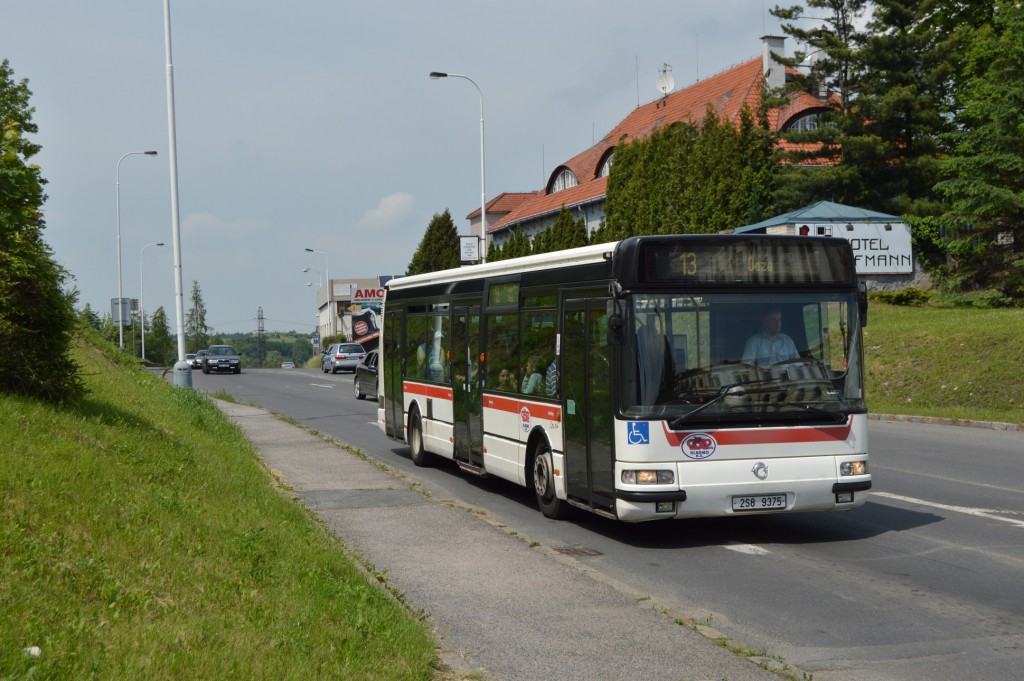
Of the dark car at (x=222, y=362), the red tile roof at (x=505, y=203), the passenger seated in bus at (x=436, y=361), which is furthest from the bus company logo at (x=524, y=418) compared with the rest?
the red tile roof at (x=505, y=203)

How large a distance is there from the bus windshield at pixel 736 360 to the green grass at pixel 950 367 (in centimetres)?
1307

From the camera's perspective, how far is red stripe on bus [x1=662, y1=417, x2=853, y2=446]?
9.92m

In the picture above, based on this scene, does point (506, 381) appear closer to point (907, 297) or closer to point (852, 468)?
point (852, 468)

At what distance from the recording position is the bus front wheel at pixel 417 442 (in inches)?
684

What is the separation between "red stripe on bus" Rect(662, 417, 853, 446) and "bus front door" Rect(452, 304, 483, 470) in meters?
4.65

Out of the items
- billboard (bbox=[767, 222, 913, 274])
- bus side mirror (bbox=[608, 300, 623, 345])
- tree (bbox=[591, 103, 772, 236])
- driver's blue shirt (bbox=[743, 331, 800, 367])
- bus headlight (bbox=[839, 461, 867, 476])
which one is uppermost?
tree (bbox=[591, 103, 772, 236])

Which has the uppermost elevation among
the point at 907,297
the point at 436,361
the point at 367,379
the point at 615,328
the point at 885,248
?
the point at 885,248

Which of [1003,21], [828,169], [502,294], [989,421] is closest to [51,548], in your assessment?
[502,294]

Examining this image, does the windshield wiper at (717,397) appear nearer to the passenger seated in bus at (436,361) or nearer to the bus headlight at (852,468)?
the bus headlight at (852,468)

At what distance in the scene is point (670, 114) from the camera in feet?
237

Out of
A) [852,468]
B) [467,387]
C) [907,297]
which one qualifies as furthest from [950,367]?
[852,468]

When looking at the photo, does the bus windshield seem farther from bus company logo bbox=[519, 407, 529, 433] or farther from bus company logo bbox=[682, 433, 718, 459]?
bus company logo bbox=[519, 407, 529, 433]

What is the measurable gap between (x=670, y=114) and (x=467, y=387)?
6007 cm

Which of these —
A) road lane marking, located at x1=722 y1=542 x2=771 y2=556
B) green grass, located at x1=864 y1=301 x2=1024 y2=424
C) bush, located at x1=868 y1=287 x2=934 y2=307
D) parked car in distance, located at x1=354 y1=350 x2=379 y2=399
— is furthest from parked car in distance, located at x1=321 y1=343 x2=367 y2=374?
road lane marking, located at x1=722 y1=542 x2=771 y2=556
